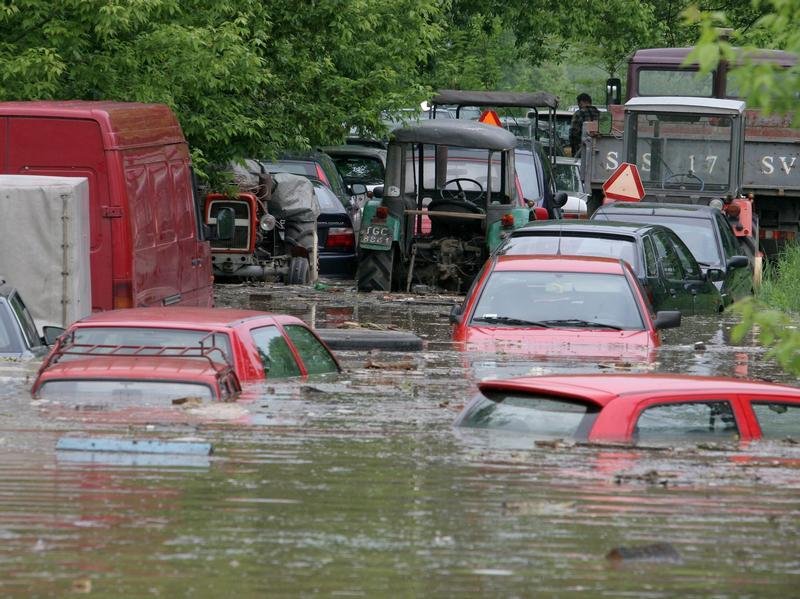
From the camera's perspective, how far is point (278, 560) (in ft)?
23.1

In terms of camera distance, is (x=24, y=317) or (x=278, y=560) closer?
(x=278, y=560)

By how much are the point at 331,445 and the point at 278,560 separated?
2.98 metres

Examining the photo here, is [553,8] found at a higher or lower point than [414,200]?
higher

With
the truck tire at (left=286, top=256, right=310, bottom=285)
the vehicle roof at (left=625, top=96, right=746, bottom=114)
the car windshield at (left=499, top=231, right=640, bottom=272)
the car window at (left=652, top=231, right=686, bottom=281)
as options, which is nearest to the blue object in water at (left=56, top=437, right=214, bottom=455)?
the car windshield at (left=499, top=231, right=640, bottom=272)

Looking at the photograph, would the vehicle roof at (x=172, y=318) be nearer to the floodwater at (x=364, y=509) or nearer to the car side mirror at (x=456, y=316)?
the floodwater at (x=364, y=509)

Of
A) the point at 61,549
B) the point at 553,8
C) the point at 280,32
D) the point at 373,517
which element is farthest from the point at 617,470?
the point at 553,8

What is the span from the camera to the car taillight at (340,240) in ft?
93.5

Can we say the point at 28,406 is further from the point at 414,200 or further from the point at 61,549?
the point at 414,200

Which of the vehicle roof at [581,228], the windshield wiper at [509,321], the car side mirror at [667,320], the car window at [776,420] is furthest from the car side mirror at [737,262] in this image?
the car window at [776,420]

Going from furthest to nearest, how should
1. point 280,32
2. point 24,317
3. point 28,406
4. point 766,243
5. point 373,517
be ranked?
point 766,243 < point 280,32 < point 24,317 < point 28,406 < point 373,517

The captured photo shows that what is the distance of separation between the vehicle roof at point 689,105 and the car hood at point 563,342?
13175 millimetres

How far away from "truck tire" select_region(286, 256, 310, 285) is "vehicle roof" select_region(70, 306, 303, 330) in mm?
13875

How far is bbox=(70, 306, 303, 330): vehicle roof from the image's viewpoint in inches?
441

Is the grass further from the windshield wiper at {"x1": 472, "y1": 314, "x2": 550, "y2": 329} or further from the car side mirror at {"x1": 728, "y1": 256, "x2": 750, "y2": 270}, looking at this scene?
the windshield wiper at {"x1": 472, "y1": 314, "x2": 550, "y2": 329}
